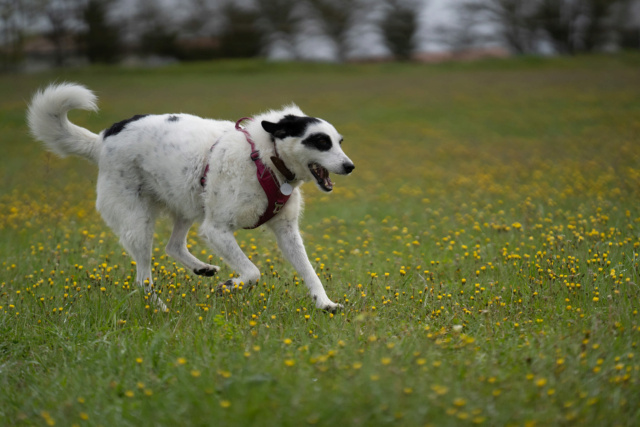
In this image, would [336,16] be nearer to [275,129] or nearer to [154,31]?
[154,31]

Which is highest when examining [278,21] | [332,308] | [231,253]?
[231,253]

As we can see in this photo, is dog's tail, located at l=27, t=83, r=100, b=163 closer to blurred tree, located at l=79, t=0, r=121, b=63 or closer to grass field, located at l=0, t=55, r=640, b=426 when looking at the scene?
grass field, located at l=0, t=55, r=640, b=426

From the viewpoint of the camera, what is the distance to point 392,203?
9656mm

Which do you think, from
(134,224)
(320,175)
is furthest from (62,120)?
(320,175)

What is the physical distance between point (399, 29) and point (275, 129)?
4999 cm

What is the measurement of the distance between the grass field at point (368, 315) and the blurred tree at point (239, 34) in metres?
40.2

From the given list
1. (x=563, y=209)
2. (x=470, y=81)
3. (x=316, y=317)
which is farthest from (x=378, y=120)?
(x=316, y=317)

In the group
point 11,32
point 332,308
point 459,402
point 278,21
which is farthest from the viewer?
point 278,21

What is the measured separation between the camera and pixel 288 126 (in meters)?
5.14

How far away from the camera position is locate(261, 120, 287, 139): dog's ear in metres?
5.12

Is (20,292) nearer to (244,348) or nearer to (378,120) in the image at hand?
(244,348)

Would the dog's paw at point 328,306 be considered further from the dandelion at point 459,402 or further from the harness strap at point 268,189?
the dandelion at point 459,402

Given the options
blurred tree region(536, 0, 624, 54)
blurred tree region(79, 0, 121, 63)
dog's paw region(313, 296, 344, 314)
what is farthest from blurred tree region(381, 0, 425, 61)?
dog's paw region(313, 296, 344, 314)

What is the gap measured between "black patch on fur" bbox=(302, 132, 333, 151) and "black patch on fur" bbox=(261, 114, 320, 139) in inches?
3.6
